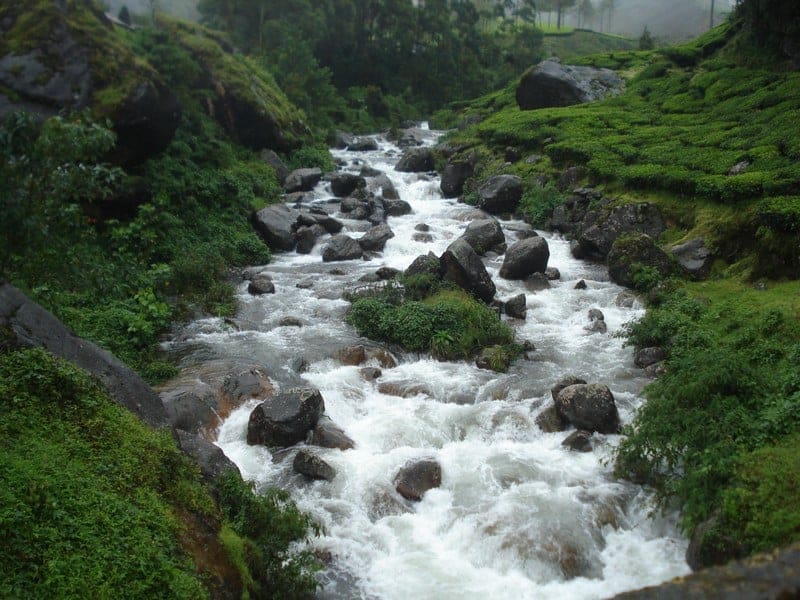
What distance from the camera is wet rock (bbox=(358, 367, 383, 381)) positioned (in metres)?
14.0

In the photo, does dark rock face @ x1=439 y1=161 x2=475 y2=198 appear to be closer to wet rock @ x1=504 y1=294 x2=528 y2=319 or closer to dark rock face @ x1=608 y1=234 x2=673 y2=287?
dark rock face @ x1=608 y1=234 x2=673 y2=287

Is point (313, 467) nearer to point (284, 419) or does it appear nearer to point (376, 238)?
point (284, 419)

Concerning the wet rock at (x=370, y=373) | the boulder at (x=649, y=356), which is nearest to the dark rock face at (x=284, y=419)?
the wet rock at (x=370, y=373)

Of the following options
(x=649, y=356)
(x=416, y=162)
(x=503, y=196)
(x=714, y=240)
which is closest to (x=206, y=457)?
(x=649, y=356)

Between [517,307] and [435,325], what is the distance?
3004 mm

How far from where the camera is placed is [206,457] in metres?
9.23

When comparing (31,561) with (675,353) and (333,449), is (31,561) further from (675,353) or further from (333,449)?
(675,353)

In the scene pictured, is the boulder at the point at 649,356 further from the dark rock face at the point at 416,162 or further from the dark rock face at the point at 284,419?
the dark rock face at the point at 416,162

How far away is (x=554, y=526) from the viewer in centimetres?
912

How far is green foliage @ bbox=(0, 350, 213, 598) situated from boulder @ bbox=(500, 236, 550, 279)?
13623 millimetres

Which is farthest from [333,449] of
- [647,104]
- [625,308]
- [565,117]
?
[647,104]

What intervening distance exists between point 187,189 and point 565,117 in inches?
840

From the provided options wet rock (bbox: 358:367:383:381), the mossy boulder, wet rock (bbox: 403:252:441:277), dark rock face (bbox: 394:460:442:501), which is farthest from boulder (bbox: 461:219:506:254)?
dark rock face (bbox: 394:460:442:501)

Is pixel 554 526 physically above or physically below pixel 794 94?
below
